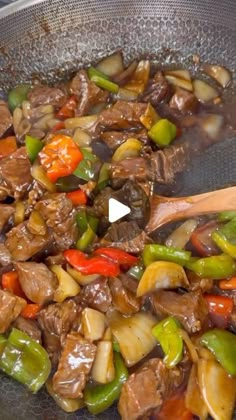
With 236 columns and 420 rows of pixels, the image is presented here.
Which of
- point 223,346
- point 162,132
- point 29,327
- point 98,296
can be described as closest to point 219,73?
point 162,132

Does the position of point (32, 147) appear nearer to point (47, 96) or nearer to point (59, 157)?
point (59, 157)

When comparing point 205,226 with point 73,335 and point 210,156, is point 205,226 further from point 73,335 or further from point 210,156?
point 73,335

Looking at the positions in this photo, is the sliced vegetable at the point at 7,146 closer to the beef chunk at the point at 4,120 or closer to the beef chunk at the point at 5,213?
the beef chunk at the point at 4,120

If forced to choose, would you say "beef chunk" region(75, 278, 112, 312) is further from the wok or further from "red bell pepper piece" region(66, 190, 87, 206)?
the wok

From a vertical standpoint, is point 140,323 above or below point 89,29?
below

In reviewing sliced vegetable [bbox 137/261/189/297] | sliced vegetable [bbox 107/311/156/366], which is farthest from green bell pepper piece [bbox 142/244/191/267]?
sliced vegetable [bbox 107/311/156/366]

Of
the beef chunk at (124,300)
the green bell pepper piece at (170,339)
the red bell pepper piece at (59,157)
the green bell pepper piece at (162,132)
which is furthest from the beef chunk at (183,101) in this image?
the green bell pepper piece at (170,339)

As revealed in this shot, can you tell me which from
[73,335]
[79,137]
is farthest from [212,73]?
[73,335]
